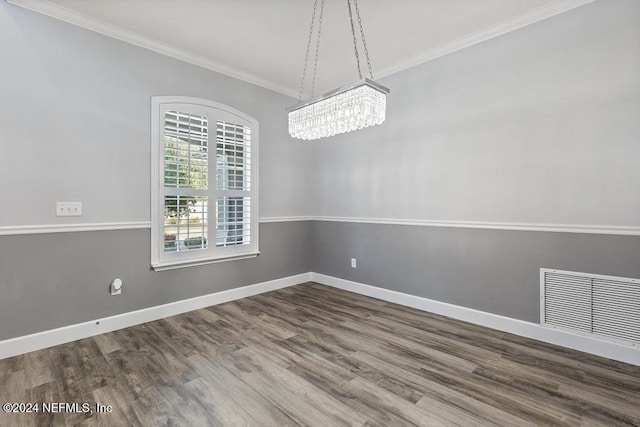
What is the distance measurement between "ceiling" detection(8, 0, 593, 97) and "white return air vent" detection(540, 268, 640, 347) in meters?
2.22

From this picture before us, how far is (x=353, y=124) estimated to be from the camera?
7.39 ft

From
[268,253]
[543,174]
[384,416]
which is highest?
[543,174]

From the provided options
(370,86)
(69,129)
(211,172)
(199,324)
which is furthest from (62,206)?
(370,86)

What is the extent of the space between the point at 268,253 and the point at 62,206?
2.22m

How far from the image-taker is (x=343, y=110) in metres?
2.16

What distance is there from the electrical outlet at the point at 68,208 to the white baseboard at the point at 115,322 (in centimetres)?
98

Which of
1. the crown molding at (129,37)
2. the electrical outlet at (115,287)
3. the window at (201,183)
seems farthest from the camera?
the window at (201,183)

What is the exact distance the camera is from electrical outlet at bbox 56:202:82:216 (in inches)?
99.0

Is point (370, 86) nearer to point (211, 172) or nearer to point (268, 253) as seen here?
point (211, 172)

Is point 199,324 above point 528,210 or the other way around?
the other way around

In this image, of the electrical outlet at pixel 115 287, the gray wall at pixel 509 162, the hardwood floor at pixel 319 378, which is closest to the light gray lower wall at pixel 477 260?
the gray wall at pixel 509 162

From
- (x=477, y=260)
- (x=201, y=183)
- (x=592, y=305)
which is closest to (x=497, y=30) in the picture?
(x=477, y=260)

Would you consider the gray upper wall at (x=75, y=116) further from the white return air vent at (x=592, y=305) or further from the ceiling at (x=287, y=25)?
the white return air vent at (x=592, y=305)

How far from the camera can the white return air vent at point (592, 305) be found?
2205mm
